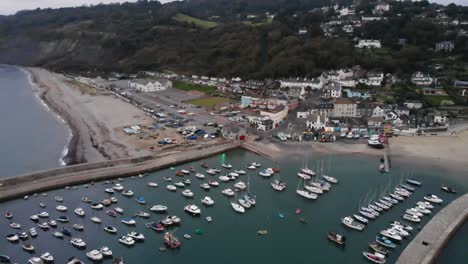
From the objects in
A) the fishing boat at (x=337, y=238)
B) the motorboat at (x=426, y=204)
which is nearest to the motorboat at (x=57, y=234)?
the fishing boat at (x=337, y=238)

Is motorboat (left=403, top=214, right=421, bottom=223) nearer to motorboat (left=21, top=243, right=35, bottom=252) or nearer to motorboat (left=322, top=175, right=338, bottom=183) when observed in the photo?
motorboat (left=322, top=175, right=338, bottom=183)

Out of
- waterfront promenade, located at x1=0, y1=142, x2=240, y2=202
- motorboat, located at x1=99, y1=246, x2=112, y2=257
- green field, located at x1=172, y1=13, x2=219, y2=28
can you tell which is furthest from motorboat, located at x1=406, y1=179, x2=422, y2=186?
green field, located at x1=172, y1=13, x2=219, y2=28

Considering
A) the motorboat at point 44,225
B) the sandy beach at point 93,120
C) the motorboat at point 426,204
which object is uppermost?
the sandy beach at point 93,120

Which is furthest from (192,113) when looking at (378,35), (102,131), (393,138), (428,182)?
(378,35)

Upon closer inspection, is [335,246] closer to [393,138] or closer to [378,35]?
[393,138]

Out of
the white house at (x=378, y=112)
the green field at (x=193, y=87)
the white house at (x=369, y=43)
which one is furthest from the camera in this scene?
the white house at (x=369, y=43)

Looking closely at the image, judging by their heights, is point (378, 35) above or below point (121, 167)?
above

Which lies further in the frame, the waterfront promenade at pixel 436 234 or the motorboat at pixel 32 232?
the motorboat at pixel 32 232

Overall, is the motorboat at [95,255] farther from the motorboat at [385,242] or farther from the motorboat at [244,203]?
the motorboat at [385,242]
